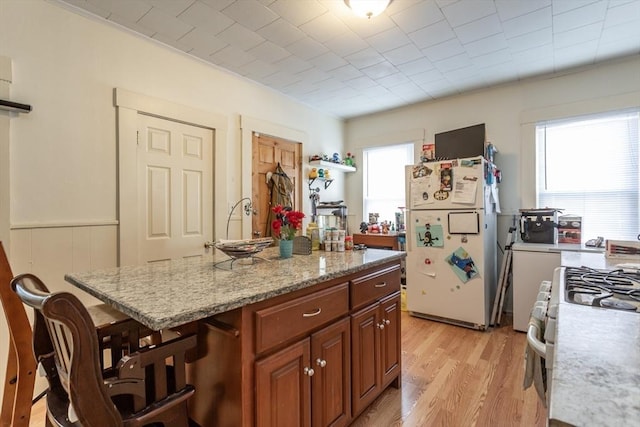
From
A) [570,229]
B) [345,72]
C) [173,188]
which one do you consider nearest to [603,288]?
[570,229]

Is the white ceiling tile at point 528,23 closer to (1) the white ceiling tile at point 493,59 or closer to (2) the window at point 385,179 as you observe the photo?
(1) the white ceiling tile at point 493,59

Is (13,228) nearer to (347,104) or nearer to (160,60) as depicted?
(160,60)

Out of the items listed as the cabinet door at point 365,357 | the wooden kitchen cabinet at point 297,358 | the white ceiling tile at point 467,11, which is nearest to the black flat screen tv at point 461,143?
the white ceiling tile at point 467,11

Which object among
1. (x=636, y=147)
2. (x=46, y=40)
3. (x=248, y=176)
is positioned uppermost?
(x=46, y=40)

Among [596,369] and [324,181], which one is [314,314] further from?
[324,181]

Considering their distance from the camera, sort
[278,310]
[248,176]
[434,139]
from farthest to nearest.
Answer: [434,139]
[248,176]
[278,310]

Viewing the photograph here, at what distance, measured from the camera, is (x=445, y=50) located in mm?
2787

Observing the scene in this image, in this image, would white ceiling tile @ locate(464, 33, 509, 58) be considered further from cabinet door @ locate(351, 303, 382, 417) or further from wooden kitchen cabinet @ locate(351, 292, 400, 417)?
cabinet door @ locate(351, 303, 382, 417)

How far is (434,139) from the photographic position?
389 cm

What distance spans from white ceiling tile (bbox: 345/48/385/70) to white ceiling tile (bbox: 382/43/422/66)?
0.08m

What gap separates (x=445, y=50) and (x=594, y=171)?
1977 millimetres

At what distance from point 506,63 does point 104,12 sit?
3.44m

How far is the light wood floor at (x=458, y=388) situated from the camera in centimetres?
178

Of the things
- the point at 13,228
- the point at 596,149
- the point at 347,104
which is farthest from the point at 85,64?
the point at 596,149
